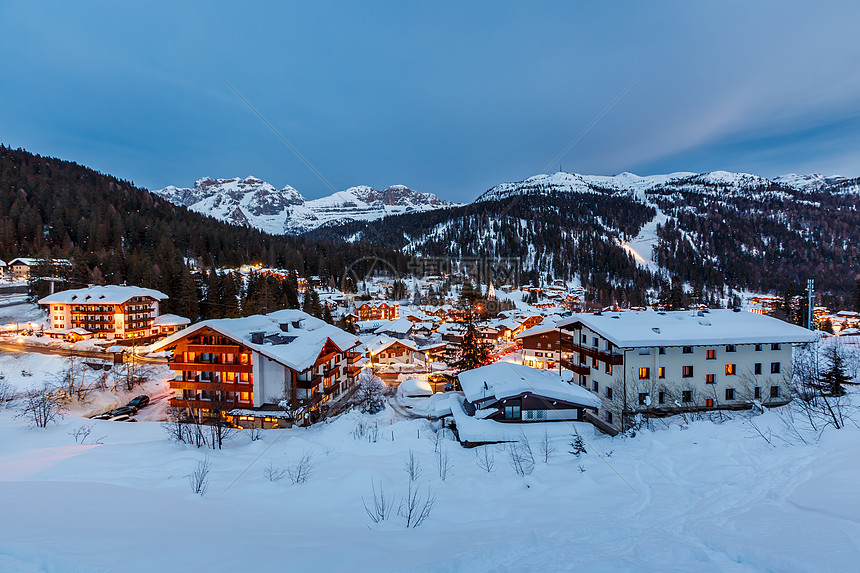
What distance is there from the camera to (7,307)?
5612 centimetres

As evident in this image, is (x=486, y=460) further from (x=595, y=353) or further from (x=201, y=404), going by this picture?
(x=201, y=404)

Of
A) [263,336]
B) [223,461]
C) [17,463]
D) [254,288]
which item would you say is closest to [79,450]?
[17,463]

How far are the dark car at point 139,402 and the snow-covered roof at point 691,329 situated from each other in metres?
34.7

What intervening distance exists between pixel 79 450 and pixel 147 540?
924 centimetres

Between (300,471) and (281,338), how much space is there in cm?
2029

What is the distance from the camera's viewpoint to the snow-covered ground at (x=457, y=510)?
5.37 m

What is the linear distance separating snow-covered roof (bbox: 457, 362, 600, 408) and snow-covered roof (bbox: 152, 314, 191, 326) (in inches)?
1834

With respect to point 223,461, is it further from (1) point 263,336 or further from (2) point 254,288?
(2) point 254,288

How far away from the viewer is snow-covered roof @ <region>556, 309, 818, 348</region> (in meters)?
23.7

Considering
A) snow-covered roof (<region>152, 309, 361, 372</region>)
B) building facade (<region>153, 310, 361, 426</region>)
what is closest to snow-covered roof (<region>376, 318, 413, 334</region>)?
snow-covered roof (<region>152, 309, 361, 372</region>)

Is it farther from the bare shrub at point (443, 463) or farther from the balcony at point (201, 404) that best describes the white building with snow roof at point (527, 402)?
the balcony at point (201, 404)

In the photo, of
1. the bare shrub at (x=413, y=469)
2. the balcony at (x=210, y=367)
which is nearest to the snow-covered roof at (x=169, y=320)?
the balcony at (x=210, y=367)

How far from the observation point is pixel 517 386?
73.0 feet

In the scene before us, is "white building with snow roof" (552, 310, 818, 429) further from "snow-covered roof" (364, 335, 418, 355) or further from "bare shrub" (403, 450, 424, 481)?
"snow-covered roof" (364, 335, 418, 355)
